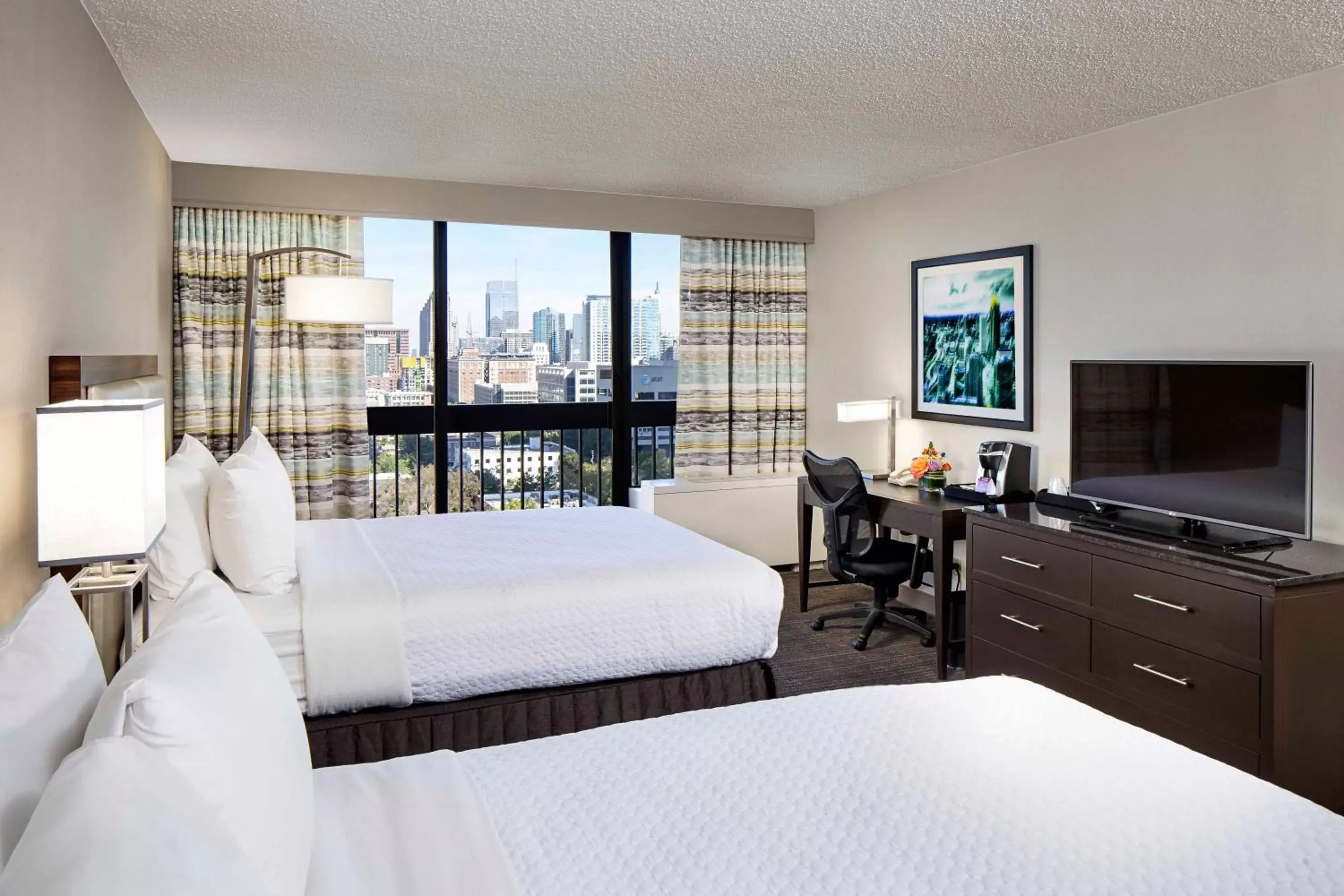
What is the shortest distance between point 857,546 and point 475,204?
9.11ft

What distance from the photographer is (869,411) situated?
17.4ft

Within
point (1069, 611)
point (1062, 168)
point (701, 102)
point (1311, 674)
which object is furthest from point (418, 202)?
point (1311, 674)

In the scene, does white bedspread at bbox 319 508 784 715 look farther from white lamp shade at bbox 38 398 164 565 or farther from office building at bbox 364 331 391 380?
office building at bbox 364 331 391 380

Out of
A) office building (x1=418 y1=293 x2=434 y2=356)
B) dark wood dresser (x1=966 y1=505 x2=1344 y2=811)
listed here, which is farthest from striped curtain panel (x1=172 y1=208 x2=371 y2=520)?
dark wood dresser (x1=966 y1=505 x2=1344 y2=811)

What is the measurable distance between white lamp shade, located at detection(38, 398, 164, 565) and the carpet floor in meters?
2.55

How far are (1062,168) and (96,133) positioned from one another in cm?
376

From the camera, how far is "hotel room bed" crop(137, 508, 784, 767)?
2721 mm

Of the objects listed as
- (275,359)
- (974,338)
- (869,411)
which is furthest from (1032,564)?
(275,359)

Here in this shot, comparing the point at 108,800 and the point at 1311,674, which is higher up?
the point at 108,800

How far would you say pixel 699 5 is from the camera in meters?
2.64

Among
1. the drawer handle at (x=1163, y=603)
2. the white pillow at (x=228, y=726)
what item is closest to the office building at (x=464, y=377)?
the drawer handle at (x=1163, y=603)

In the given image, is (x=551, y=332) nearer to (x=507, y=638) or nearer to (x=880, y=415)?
(x=880, y=415)

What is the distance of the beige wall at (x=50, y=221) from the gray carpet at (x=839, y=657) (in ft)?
8.51

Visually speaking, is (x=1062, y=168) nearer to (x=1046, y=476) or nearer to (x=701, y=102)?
(x=1046, y=476)
